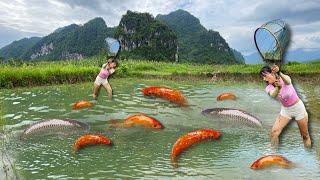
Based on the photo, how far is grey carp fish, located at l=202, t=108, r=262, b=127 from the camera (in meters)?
10.6

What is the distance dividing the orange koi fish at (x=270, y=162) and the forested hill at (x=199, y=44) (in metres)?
79.2

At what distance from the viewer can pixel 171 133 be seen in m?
9.91

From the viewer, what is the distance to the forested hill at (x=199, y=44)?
3912 inches

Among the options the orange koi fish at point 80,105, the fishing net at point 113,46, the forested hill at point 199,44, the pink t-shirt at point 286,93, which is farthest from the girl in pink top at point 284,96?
the forested hill at point 199,44

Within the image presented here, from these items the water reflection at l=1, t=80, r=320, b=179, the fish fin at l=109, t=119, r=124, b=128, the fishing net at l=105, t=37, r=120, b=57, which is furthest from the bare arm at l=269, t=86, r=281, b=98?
the fishing net at l=105, t=37, r=120, b=57

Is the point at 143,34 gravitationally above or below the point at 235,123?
above

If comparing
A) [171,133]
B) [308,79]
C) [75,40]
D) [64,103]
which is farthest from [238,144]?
[75,40]

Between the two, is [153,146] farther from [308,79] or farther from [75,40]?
[75,40]

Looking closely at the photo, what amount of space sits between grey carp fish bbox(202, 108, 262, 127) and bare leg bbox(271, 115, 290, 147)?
5.89 ft

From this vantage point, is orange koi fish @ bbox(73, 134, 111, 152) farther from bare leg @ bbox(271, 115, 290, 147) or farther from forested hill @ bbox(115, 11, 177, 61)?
forested hill @ bbox(115, 11, 177, 61)

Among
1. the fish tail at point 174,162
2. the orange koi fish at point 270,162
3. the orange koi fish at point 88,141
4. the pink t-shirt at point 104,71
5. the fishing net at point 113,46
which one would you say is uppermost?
the fishing net at point 113,46

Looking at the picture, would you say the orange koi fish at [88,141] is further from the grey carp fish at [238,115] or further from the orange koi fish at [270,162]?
the grey carp fish at [238,115]

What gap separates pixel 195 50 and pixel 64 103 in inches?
3545

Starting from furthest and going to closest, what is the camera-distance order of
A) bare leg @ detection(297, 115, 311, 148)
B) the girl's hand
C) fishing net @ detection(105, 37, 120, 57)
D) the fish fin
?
fishing net @ detection(105, 37, 120, 57) → the fish fin → bare leg @ detection(297, 115, 311, 148) → the girl's hand
